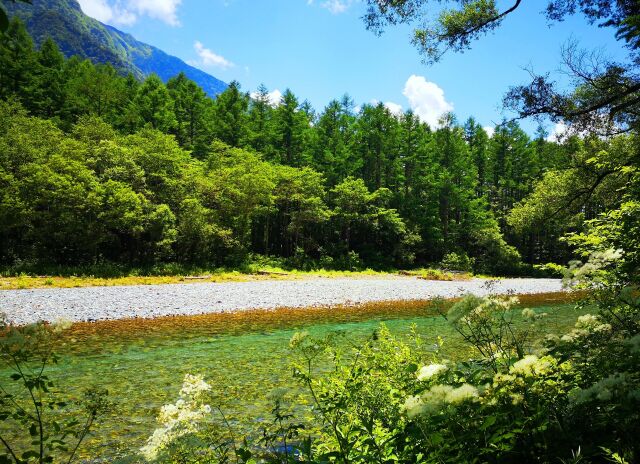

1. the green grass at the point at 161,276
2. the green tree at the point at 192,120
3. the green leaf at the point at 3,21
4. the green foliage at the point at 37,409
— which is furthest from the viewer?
the green tree at the point at 192,120

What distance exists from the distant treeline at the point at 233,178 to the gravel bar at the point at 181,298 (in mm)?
9149

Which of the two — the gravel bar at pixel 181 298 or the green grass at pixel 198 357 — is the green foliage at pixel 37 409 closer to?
the green grass at pixel 198 357

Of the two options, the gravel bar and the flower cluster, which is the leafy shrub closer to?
the gravel bar

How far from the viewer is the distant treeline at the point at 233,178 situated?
2638 centimetres

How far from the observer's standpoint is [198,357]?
9.29 meters

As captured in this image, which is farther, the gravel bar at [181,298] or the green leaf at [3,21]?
the gravel bar at [181,298]

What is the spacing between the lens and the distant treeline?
26375 mm

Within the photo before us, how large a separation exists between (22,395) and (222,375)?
336 cm

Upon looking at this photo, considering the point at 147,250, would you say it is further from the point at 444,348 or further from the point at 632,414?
the point at 632,414

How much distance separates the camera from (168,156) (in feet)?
106

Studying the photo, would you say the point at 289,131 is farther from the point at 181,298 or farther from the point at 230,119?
the point at 181,298

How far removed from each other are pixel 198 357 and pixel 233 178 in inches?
1043

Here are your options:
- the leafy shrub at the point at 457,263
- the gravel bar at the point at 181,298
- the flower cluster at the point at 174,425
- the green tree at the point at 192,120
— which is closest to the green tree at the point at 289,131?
the green tree at the point at 192,120

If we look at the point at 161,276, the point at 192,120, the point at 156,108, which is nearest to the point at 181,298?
the point at 161,276
